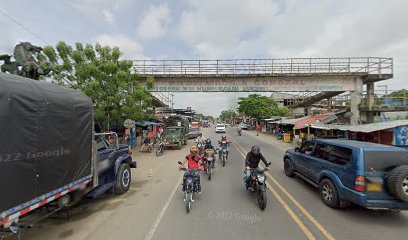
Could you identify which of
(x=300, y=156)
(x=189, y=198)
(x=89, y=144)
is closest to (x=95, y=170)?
(x=89, y=144)

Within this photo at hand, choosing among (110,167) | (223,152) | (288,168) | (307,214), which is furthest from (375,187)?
(110,167)

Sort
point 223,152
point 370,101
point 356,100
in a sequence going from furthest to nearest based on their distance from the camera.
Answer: point 356,100 → point 370,101 → point 223,152

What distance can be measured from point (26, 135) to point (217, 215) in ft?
13.7

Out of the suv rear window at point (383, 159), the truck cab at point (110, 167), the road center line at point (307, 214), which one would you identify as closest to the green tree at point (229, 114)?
the road center line at point (307, 214)

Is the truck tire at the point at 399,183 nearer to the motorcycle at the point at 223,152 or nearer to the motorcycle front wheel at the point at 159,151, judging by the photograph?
the motorcycle at the point at 223,152

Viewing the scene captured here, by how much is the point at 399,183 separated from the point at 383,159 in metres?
0.59

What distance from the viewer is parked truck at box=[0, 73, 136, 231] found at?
284cm

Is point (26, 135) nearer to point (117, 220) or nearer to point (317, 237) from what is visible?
point (117, 220)

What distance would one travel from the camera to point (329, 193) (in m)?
5.34

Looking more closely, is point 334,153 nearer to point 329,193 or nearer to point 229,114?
point 329,193

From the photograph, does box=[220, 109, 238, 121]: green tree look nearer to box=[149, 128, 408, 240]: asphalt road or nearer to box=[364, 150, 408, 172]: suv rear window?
box=[149, 128, 408, 240]: asphalt road

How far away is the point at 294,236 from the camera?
3.96 metres

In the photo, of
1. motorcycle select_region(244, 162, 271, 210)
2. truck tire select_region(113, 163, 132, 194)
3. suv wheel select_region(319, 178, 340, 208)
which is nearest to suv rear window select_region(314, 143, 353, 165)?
suv wheel select_region(319, 178, 340, 208)

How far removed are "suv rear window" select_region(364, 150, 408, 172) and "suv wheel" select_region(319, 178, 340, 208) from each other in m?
1.04
